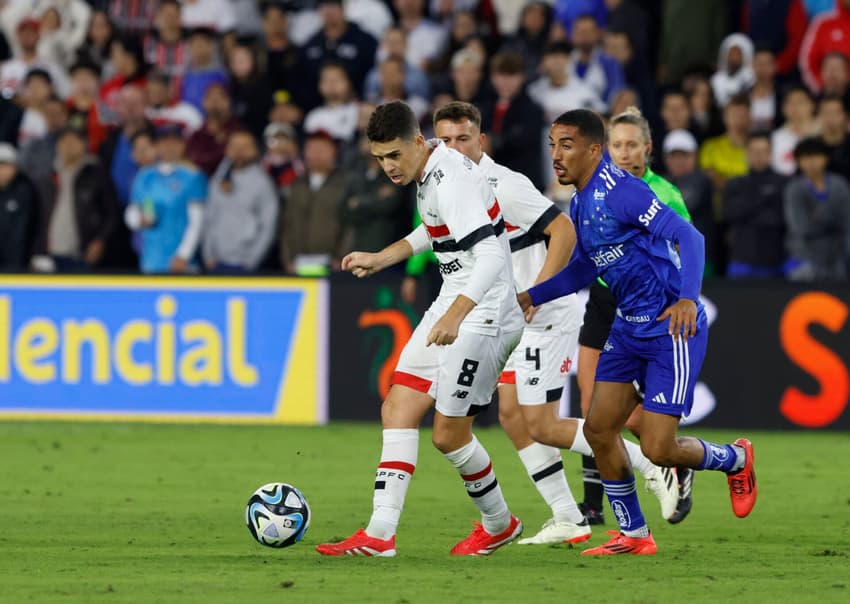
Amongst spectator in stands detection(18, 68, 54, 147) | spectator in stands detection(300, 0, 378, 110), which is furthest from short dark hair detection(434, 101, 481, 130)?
spectator in stands detection(18, 68, 54, 147)

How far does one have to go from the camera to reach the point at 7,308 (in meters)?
16.2

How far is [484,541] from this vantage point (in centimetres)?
852

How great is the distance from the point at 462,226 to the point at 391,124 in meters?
0.58

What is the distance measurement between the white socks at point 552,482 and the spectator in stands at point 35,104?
10.7 m

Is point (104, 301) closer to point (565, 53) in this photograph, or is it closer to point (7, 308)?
point (7, 308)

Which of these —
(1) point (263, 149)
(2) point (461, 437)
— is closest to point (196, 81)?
(1) point (263, 149)

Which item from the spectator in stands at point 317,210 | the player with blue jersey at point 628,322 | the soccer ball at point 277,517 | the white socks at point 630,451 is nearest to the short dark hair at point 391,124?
the player with blue jersey at point 628,322

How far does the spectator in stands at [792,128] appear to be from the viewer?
16.1m

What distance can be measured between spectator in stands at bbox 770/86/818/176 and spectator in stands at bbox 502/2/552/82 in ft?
9.22

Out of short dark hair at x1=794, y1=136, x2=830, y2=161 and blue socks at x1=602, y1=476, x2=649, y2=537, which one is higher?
short dark hair at x1=794, y1=136, x2=830, y2=161

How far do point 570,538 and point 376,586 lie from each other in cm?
202

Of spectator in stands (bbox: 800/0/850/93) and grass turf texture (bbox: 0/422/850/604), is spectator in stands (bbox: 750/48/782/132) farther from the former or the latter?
grass turf texture (bbox: 0/422/850/604)

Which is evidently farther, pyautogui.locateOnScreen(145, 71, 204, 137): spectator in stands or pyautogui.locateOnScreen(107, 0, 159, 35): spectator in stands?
pyautogui.locateOnScreen(107, 0, 159, 35): spectator in stands

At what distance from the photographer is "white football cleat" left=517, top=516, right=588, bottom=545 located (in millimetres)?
9031
